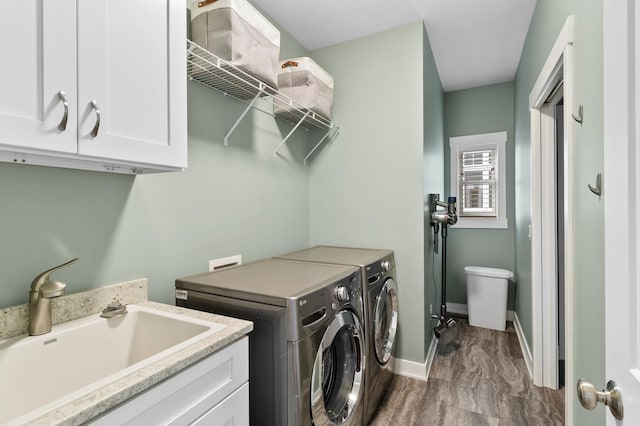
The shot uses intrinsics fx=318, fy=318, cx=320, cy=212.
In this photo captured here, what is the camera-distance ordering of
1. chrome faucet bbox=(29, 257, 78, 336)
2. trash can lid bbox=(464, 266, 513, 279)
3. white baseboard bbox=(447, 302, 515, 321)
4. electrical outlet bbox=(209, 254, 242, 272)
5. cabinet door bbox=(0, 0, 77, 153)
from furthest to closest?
white baseboard bbox=(447, 302, 515, 321) → trash can lid bbox=(464, 266, 513, 279) → electrical outlet bbox=(209, 254, 242, 272) → chrome faucet bbox=(29, 257, 78, 336) → cabinet door bbox=(0, 0, 77, 153)

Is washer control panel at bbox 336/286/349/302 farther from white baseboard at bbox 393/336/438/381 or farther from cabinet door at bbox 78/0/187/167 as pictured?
white baseboard at bbox 393/336/438/381

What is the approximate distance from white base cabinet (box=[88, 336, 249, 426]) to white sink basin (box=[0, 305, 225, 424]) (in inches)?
2.8

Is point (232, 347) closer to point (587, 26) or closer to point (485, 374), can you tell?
point (587, 26)

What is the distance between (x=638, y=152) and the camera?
53 centimetres

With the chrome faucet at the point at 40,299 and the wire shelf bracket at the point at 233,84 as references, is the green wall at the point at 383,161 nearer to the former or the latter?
the wire shelf bracket at the point at 233,84

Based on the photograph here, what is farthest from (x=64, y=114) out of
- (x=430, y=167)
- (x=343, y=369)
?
(x=430, y=167)

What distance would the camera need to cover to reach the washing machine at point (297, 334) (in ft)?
3.89

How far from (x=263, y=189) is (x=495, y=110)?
3086mm

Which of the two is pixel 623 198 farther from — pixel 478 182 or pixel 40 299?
pixel 478 182

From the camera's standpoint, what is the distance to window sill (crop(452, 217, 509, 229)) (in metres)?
3.71

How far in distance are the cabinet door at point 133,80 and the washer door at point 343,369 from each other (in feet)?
3.38

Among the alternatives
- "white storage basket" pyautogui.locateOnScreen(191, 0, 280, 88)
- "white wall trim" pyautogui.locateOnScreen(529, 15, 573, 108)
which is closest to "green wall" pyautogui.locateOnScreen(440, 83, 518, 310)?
"white wall trim" pyautogui.locateOnScreen(529, 15, 573, 108)

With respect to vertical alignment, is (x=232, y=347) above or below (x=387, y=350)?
above

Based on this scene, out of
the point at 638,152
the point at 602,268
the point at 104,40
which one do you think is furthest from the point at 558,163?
the point at 104,40
